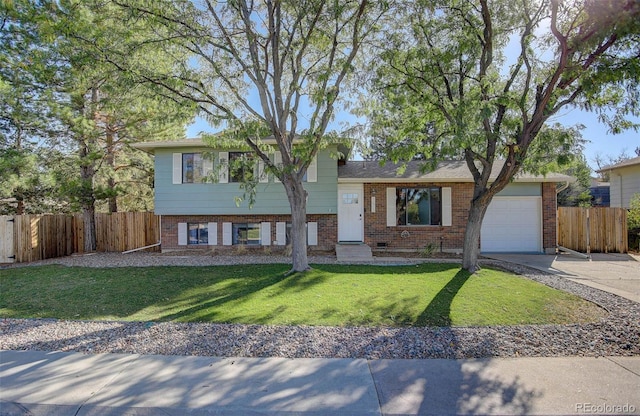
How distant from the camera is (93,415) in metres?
2.89

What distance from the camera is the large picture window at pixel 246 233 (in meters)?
13.0

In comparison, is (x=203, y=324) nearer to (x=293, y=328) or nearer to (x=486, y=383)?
(x=293, y=328)

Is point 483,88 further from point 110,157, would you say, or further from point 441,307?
point 110,157

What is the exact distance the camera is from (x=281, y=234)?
506 inches

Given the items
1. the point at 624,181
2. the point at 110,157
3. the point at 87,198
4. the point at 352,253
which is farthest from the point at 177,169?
the point at 624,181

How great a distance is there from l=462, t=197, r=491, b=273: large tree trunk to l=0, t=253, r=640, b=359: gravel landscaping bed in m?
3.17

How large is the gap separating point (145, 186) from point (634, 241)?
21.9 m

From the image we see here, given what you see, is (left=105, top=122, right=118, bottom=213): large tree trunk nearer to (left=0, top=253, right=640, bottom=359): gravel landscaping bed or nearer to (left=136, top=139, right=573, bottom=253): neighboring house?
(left=136, top=139, right=573, bottom=253): neighboring house

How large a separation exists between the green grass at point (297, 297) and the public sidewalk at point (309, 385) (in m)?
1.34

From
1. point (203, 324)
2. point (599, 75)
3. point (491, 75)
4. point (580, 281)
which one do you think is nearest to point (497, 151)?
point (491, 75)

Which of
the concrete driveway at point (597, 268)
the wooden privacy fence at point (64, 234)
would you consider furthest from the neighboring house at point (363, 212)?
the wooden privacy fence at point (64, 234)

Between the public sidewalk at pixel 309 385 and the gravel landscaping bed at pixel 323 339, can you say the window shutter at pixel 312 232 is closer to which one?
the gravel landscaping bed at pixel 323 339

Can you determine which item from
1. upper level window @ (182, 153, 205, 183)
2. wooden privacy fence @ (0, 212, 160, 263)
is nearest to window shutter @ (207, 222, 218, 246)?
upper level window @ (182, 153, 205, 183)
